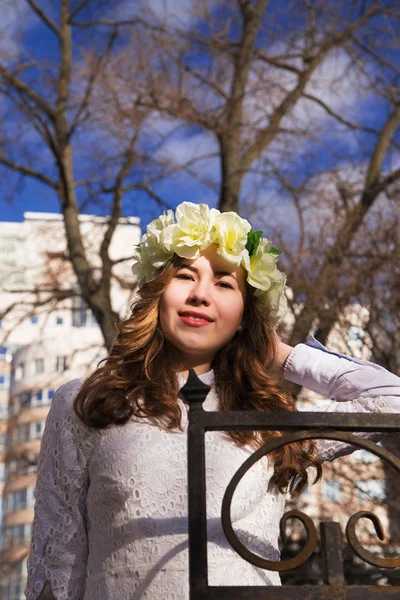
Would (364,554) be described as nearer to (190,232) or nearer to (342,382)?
(342,382)

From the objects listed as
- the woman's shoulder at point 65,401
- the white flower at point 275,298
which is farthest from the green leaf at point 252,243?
the woman's shoulder at point 65,401

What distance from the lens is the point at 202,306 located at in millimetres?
2150

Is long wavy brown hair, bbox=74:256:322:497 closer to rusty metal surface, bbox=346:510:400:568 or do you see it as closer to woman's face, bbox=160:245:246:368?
woman's face, bbox=160:245:246:368

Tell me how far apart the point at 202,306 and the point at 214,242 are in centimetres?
19

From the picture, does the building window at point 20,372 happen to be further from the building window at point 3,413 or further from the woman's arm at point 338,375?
the woman's arm at point 338,375

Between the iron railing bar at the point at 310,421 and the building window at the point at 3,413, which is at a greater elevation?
the building window at the point at 3,413

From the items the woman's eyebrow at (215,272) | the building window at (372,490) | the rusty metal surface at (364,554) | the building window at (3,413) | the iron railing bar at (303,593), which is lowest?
the iron railing bar at (303,593)

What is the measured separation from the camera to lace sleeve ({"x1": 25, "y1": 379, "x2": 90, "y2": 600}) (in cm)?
199

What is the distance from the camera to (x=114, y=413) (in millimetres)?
2037

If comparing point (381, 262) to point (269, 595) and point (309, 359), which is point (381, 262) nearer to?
point (309, 359)

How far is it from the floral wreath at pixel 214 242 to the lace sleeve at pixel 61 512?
0.47m

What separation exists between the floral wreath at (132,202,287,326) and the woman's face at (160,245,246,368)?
40mm

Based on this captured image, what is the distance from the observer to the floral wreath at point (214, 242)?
2199 mm

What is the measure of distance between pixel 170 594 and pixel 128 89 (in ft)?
21.3
